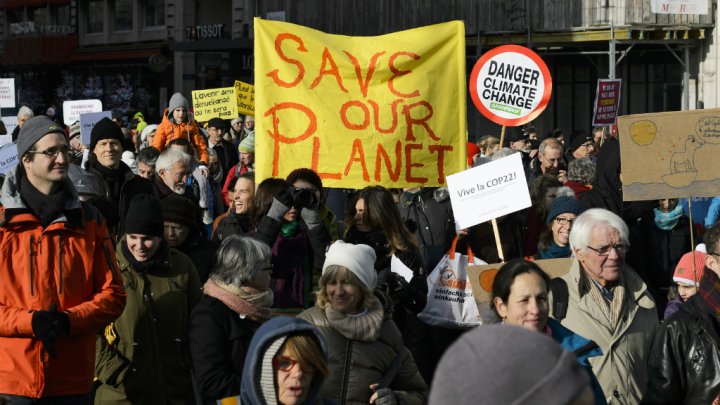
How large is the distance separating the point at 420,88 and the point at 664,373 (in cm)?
438

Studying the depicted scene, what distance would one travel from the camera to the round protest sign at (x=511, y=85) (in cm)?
997

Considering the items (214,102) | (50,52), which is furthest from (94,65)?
(214,102)

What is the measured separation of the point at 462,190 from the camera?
328 inches

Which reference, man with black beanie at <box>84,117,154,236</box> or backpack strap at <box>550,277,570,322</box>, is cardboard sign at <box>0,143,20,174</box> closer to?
man with black beanie at <box>84,117,154,236</box>

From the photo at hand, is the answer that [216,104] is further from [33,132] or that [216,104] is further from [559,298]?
[559,298]

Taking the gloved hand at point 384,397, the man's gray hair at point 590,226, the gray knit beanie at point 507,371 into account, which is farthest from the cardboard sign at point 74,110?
the gray knit beanie at point 507,371

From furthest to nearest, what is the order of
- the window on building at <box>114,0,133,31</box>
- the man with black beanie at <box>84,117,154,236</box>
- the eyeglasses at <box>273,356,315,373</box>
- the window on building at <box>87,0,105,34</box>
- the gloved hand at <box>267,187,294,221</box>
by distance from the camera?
the window on building at <box>87,0,105,34</box> → the window on building at <box>114,0,133,31</box> → the man with black beanie at <box>84,117,154,236</box> → the gloved hand at <box>267,187,294,221</box> → the eyeglasses at <box>273,356,315,373</box>

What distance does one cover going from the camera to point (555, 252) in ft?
26.0

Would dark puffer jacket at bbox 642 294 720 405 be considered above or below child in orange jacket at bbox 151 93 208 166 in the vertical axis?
below

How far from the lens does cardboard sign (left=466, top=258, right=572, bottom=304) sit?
6.62 metres

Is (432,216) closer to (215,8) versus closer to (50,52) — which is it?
(215,8)

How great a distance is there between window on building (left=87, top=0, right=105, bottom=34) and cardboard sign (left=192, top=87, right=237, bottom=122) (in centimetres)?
3281

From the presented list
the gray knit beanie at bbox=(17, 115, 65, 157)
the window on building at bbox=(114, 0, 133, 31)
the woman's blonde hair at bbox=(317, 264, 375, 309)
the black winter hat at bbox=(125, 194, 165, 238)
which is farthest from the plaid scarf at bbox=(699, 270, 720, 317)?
the window on building at bbox=(114, 0, 133, 31)

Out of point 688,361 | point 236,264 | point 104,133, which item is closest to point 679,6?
point 104,133
